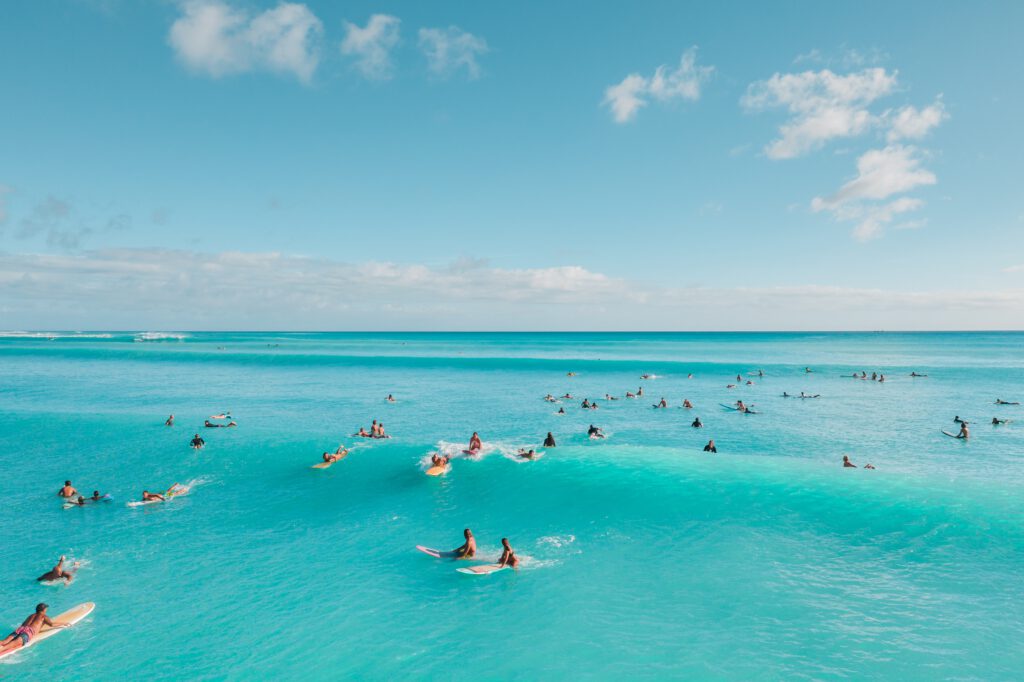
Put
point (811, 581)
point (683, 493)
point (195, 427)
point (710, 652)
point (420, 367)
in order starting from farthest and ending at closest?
Result: point (420, 367)
point (195, 427)
point (683, 493)
point (811, 581)
point (710, 652)

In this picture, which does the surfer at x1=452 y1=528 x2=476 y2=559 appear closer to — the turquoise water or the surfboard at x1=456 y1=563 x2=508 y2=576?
the surfboard at x1=456 y1=563 x2=508 y2=576

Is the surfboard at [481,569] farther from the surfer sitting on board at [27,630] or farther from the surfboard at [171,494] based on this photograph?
the surfboard at [171,494]

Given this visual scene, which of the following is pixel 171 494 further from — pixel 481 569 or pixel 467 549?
pixel 481 569

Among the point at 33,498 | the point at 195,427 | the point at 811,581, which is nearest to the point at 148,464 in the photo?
the point at 33,498

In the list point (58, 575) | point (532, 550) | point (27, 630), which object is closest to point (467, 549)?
point (532, 550)

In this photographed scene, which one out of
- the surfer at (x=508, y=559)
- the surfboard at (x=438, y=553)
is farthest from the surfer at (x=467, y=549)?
the surfer at (x=508, y=559)

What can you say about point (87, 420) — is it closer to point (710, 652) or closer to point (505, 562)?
point (505, 562)
